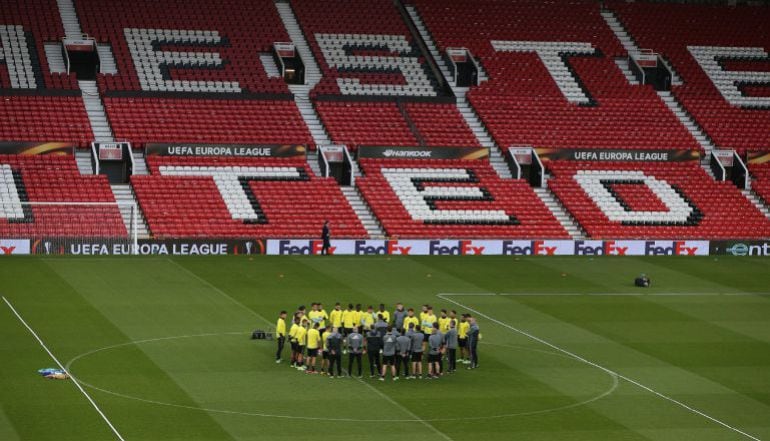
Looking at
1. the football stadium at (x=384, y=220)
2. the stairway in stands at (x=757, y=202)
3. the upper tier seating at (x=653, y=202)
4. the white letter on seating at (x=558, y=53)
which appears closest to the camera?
the football stadium at (x=384, y=220)

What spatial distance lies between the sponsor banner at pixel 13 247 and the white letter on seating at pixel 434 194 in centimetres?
1704

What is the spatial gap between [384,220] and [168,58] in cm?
1587

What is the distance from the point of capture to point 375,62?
70.4 metres

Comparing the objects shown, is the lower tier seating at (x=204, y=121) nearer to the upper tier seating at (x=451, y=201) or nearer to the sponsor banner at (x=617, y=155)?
the upper tier seating at (x=451, y=201)

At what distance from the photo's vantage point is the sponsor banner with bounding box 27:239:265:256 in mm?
51438

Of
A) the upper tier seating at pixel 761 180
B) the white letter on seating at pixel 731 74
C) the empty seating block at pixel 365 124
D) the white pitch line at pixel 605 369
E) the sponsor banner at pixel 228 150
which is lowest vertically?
the white pitch line at pixel 605 369

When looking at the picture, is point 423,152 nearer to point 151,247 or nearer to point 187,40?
point 187,40

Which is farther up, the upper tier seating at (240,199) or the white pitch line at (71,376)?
the upper tier seating at (240,199)

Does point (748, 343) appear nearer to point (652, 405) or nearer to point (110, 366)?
point (652, 405)

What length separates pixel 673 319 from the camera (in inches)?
1677

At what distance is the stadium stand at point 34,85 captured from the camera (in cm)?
5981

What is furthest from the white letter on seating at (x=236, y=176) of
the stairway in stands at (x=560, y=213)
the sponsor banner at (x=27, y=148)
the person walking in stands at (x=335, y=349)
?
the person walking in stands at (x=335, y=349)

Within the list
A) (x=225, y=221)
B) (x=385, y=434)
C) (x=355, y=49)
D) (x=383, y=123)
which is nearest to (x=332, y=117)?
(x=383, y=123)

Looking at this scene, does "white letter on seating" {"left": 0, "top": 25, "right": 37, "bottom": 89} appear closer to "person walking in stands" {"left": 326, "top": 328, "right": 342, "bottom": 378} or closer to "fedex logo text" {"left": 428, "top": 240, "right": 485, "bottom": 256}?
"fedex logo text" {"left": 428, "top": 240, "right": 485, "bottom": 256}
